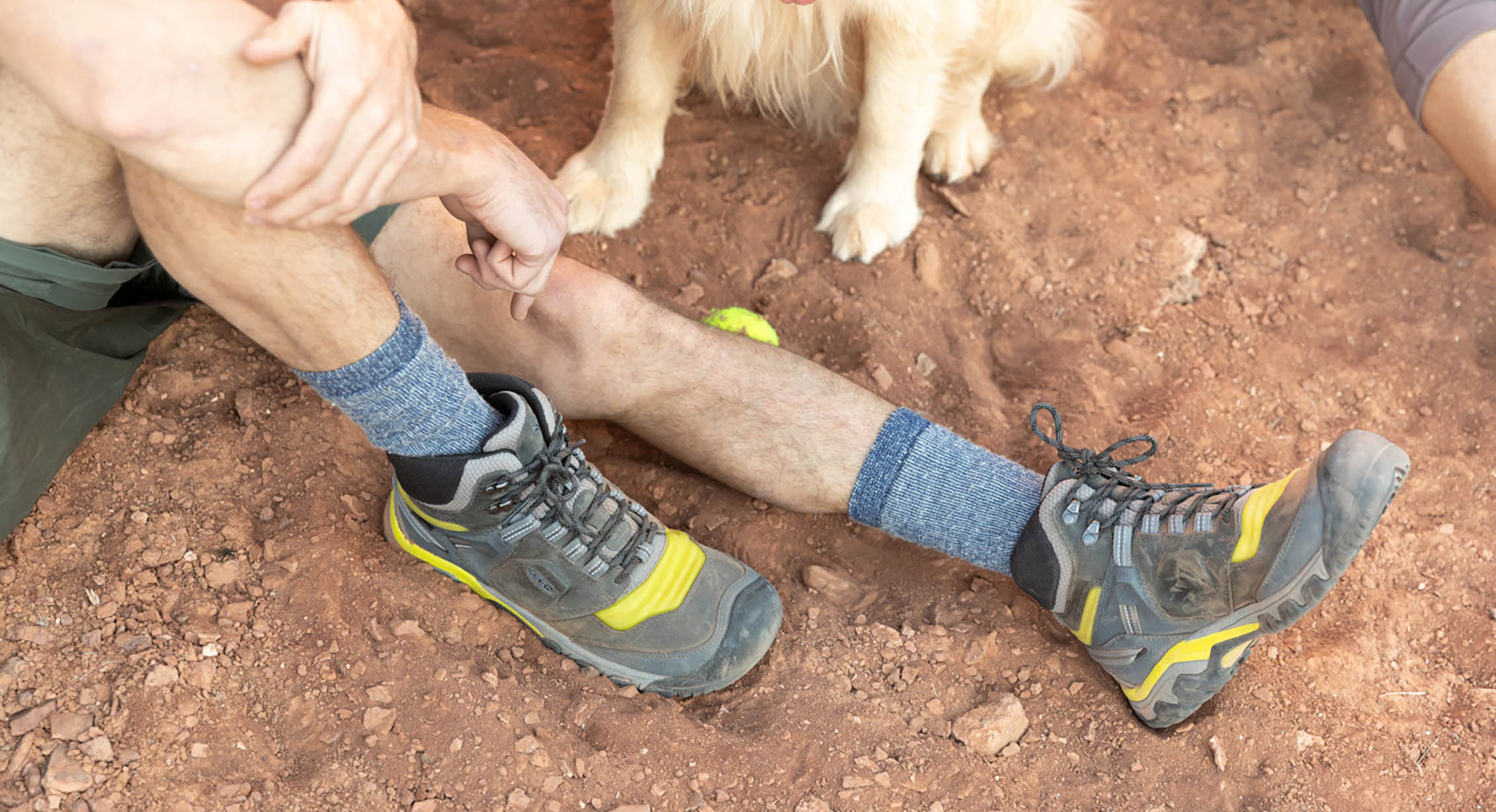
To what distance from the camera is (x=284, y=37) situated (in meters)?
1.00

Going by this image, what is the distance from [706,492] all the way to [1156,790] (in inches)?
32.0

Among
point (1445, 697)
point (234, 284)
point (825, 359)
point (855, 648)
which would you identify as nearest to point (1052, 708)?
point (855, 648)

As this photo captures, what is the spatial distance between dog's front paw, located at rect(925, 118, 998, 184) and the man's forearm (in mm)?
1661

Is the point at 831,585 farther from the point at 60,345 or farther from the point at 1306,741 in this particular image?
the point at 60,345

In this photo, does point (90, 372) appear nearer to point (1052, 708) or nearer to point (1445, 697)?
point (1052, 708)

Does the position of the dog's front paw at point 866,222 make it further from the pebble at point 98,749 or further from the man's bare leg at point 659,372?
the pebble at point 98,749

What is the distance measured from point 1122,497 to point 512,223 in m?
0.95

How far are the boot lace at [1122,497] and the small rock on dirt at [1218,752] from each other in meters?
0.33

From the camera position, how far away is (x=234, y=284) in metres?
1.27

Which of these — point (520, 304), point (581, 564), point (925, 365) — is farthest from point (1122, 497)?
point (520, 304)

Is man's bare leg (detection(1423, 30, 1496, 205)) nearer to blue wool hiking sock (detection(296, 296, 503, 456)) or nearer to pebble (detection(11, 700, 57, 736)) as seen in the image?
blue wool hiking sock (detection(296, 296, 503, 456))
